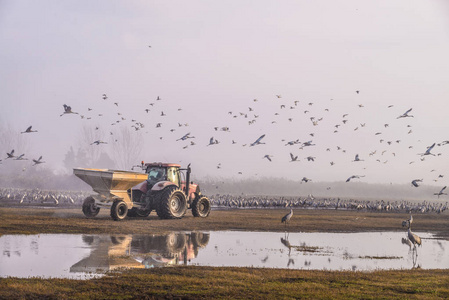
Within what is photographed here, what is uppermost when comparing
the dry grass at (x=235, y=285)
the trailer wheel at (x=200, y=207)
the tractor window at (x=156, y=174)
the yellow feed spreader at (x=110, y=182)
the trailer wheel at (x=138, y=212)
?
the tractor window at (x=156, y=174)

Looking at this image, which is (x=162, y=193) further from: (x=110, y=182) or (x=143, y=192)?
(x=110, y=182)

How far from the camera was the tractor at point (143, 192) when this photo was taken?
3188 centimetres

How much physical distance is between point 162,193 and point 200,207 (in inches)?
193

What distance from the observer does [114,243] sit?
22312 millimetres

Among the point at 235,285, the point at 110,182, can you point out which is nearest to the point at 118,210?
the point at 110,182

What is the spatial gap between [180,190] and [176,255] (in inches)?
581

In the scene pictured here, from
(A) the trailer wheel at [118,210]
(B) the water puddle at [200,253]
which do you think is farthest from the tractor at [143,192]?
(B) the water puddle at [200,253]

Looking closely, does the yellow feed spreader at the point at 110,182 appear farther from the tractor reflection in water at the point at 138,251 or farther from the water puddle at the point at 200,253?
the tractor reflection in water at the point at 138,251

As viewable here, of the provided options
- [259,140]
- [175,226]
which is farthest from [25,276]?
[259,140]

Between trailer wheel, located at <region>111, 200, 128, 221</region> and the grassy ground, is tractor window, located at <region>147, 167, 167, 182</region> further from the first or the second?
the grassy ground

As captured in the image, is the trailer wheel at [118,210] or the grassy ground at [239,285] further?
the trailer wheel at [118,210]

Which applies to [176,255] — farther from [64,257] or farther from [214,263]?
[64,257]

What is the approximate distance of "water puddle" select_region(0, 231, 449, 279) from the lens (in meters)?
17.0

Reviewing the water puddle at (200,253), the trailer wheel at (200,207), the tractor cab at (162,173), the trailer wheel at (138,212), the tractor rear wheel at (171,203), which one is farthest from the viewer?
the trailer wheel at (200,207)
